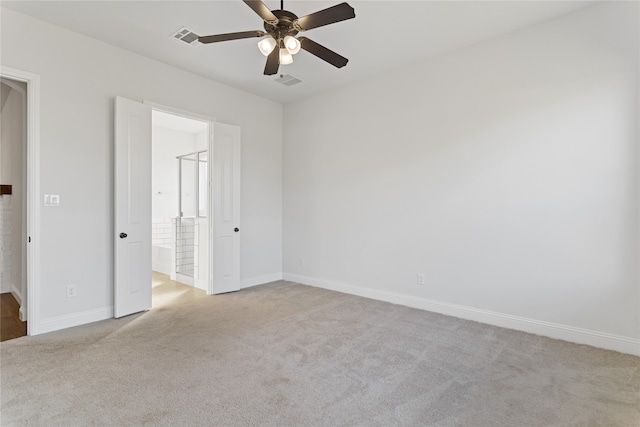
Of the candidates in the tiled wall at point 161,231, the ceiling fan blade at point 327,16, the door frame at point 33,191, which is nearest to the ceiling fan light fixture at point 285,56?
A: the ceiling fan blade at point 327,16

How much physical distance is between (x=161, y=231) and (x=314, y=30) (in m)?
5.36

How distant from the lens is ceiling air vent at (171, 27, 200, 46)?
3148 millimetres

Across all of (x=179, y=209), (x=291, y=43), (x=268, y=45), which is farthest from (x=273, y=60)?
(x=179, y=209)

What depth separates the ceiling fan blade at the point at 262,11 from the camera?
198 centimetres

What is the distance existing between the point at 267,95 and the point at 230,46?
4.89 feet

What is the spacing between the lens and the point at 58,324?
3.07 metres

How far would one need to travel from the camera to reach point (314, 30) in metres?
3.12

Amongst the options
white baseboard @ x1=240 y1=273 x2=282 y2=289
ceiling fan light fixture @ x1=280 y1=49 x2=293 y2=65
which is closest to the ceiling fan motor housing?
ceiling fan light fixture @ x1=280 y1=49 x2=293 y2=65

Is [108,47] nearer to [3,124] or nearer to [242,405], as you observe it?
[3,124]

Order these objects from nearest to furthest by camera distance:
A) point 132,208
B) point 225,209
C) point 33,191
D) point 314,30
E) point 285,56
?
point 285,56 → point 33,191 → point 314,30 → point 132,208 → point 225,209

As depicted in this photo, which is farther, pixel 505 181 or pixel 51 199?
pixel 505 181

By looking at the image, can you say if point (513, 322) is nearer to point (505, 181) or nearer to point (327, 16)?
point (505, 181)

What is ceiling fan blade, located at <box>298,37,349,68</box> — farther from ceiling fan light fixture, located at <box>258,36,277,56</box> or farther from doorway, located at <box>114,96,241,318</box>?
doorway, located at <box>114,96,241,318</box>

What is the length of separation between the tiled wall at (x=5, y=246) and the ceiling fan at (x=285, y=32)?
14.8 ft
